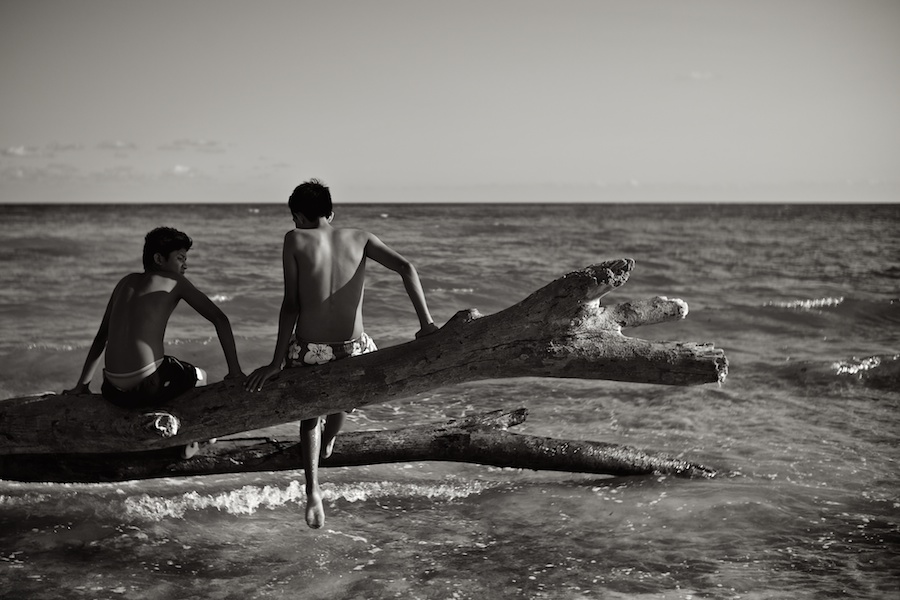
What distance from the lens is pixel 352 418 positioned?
312 inches

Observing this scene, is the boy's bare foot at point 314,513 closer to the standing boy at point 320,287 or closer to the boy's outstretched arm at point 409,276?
the standing boy at point 320,287

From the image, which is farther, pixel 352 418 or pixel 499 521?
pixel 352 418

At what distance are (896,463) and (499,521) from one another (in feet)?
12.7

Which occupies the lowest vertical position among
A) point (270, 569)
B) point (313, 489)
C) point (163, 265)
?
point (270, 569)

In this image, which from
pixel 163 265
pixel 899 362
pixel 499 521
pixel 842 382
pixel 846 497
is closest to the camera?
pixel 163 265

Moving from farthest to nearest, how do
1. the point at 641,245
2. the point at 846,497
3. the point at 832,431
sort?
the point at 641,245 → the point at 832,431 → the point at 846,497

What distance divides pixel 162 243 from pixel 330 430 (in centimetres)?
161

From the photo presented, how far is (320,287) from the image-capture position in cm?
437

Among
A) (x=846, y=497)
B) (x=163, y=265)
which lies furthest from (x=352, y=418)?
(x=846, y=497)

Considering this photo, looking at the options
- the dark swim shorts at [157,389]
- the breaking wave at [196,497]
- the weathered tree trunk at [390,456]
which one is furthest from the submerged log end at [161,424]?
the breaking wave at [196,497]

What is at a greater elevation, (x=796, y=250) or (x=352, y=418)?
(x=796, y=250)

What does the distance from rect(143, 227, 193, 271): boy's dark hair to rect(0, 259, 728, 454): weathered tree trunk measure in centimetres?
85

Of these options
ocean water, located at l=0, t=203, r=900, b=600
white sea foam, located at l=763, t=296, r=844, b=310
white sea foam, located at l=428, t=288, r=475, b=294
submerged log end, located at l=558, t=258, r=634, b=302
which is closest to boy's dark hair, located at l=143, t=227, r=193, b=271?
ocean water, located at l=0, t=203, r=900, b=600

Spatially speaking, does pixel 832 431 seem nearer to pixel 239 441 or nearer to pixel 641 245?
pixel 239 441
